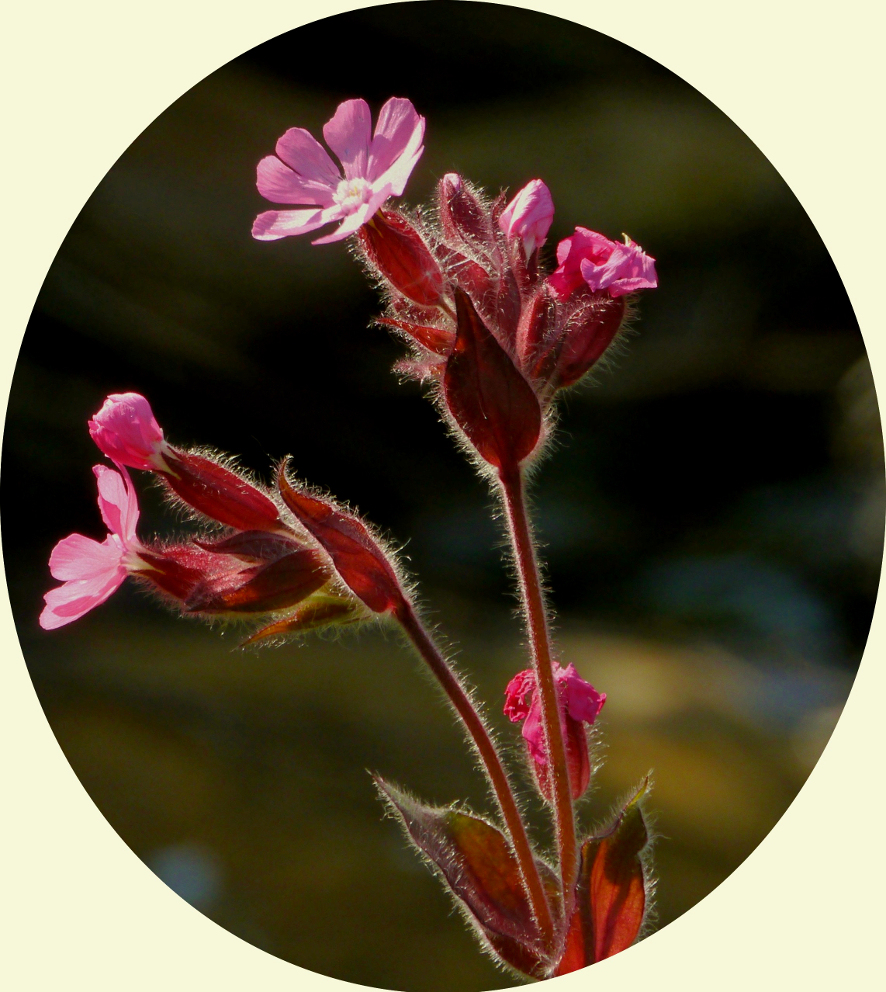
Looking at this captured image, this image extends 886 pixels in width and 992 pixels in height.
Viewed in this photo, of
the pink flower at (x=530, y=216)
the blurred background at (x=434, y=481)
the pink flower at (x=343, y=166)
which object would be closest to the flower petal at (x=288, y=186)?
the pink flower at (x=343, y=166)

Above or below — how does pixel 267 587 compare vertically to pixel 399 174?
below

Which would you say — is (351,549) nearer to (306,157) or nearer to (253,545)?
(253,545)

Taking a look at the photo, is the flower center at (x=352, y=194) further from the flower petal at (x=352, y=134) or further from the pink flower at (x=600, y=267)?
the pink flower at (x=600, y=267)

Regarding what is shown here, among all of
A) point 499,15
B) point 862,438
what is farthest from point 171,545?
point 862,438

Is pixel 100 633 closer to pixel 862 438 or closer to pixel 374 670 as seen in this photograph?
pixel 374 670

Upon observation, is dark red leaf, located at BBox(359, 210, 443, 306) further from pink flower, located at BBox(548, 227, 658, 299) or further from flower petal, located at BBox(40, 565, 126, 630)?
flower petal, located at BBox(40, 565, 126, 630)

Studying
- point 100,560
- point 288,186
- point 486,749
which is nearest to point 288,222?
point 288,186
